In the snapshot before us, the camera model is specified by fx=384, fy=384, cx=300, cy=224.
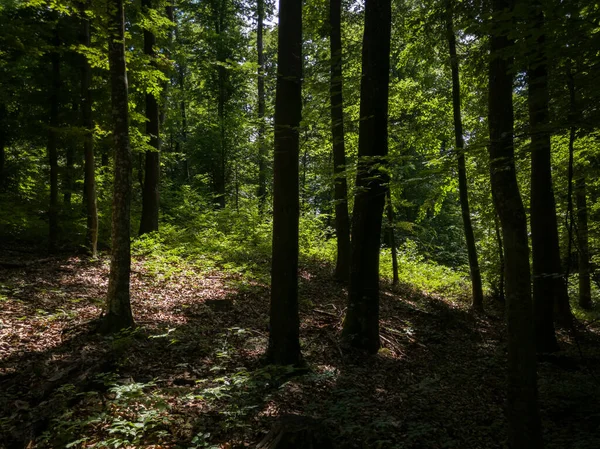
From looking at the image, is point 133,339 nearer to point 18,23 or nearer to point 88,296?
point 88,296

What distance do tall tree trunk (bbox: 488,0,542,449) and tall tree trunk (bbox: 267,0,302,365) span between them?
284 cm

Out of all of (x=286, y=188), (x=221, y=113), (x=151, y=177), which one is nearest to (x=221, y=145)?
(x=221, y=113)

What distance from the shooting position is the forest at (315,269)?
4285 millimetres

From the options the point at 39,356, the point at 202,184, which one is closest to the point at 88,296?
the point at 39,356

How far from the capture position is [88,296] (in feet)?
29.3

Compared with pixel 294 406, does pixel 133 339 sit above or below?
above

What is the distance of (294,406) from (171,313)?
450 cm

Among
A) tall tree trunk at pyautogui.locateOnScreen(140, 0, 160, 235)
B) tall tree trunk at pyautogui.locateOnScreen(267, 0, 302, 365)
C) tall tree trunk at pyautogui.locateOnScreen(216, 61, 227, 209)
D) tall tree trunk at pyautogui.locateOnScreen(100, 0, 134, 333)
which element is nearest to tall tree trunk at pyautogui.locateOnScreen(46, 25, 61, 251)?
tall tree trunk at pyautogui.locateOnScreen(140, 0, 160, 235)

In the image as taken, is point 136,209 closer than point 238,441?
No

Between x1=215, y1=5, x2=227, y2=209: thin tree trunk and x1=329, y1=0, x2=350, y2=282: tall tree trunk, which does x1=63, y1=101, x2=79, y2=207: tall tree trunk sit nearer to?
x1=215, y1=5, x2=227, y2=209: thin tree trunk

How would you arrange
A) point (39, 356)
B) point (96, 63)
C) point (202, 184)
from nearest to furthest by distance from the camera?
1. point (39, 356)
2. point (96, 63)
3. point (202, 184)

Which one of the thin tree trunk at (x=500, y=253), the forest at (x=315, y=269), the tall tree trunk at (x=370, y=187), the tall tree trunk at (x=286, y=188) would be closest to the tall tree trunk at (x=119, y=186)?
the forest at (x=315, y=269)

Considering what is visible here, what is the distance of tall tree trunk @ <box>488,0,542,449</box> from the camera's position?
13.6 ft

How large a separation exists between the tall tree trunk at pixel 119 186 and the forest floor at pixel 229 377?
0.66m
